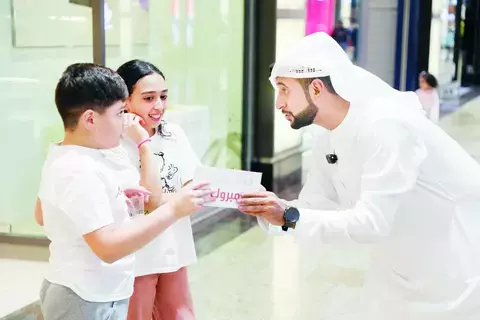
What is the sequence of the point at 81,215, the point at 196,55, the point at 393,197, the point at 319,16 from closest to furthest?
the point at 81,215, the point at 393,197, the point at 196,55, the point at 319,16

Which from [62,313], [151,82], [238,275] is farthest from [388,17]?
[62,313]

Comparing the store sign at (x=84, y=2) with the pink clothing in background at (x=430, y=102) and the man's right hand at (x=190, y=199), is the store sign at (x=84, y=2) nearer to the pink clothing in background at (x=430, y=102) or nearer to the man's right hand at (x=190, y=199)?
the man's right hand at (x=190, y=199)

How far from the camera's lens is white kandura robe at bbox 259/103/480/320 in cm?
224

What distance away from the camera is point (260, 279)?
4754mm

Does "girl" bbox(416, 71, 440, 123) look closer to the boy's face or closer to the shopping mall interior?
the shopping mall interior

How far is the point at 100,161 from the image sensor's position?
2.14 metres

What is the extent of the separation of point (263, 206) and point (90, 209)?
0.55 metres

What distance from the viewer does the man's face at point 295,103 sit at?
8.00 ft

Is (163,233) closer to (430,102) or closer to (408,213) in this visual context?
(408,213)

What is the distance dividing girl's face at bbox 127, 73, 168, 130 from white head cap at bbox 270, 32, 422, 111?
519mm

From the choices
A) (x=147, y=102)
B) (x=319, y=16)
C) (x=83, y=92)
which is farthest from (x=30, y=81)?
(x=319, y=16)

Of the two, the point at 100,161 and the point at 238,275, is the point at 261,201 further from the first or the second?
the point at 238,275

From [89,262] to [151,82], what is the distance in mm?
882

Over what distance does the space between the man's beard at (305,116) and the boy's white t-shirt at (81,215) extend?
2.15ft
